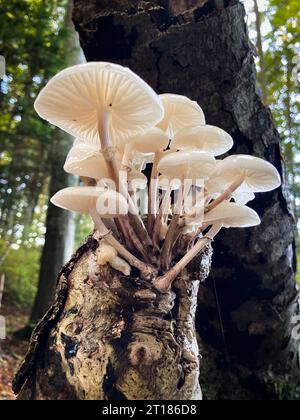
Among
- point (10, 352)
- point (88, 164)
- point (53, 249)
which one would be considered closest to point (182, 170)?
point (88, 164)

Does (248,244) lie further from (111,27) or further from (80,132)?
(111,27)

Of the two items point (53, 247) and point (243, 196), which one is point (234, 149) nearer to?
point (243, 196)

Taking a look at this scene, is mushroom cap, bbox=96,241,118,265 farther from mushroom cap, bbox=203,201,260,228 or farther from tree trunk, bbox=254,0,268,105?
tree trunk, bbox=254,0,268,105

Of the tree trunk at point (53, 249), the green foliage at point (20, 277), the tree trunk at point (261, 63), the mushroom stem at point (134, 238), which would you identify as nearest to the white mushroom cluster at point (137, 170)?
the mushroom stem at point (134, 238)

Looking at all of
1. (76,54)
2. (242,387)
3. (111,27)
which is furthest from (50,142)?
(242,387)

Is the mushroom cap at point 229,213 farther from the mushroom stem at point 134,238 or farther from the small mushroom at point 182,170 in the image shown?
the mushroom stem at point 134,238

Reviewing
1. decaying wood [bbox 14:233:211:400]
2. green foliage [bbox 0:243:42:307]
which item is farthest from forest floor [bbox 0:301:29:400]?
decaying wood [bbox 14:233:211:400]

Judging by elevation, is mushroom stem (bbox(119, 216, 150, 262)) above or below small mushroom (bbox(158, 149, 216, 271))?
below

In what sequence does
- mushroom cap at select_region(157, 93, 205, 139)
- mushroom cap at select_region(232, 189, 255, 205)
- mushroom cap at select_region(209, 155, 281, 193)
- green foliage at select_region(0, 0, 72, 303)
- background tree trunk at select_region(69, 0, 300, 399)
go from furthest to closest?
1. green foliage at select_region(0, 0, 72, 303)
2. background tree trunk at select_region(69, 0, 300, 399)
3. mushroom cap at select_region(232, 189, 255, 205)
4. mushroom cap at select_region(157, 93, 205, 139)
5. mushroom cap at select_region(209, 155, 281, 193)
